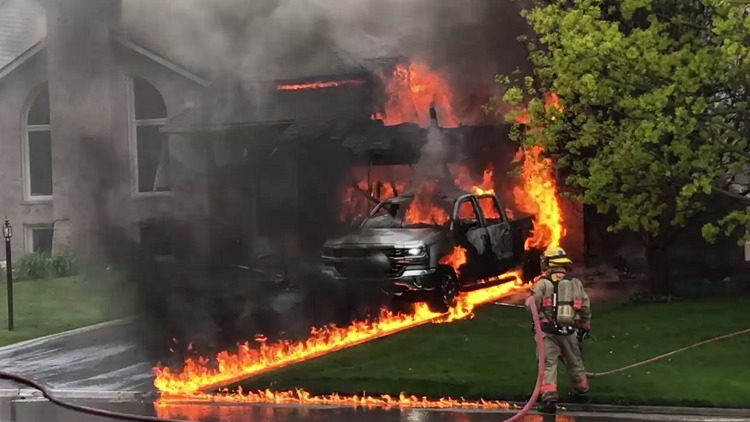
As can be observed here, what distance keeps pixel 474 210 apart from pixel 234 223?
9.81ft

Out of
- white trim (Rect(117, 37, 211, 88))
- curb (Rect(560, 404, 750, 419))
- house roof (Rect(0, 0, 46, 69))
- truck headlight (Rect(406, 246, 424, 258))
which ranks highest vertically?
house roof (Rect(0, 0, 46, 69))

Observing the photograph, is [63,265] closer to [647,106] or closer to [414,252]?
[414,252]

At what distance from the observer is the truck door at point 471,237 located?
10008mm

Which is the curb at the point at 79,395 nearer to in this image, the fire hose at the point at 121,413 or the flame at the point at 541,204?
the fire hose at the point at 121,413

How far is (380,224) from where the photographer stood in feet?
33.2

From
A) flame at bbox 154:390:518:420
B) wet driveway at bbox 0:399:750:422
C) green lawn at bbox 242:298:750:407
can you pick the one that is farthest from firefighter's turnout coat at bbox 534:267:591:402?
flame at bbox 154:390:518:420

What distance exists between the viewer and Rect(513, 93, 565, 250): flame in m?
9.93

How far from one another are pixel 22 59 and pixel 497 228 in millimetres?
6737

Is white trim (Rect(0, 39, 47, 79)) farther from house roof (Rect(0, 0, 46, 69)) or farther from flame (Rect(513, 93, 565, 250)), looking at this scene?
flame (Rect(513, 93, 565, 250))

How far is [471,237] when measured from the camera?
1004 centimetres

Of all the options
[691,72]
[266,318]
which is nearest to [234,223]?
[266,318]

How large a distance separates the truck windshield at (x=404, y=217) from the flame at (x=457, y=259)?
1.12ft

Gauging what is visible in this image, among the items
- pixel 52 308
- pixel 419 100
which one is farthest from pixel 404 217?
pixel 52 308

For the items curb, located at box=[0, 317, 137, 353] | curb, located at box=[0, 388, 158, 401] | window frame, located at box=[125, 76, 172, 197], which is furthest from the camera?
window frame, located at box=[125, 76, 172, 197]
